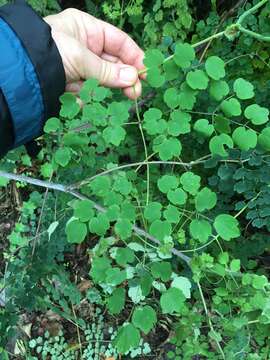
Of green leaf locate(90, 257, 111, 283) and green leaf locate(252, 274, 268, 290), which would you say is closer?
green leaf locate(90, 257, 111, 283)

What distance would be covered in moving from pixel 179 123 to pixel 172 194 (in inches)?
7.2

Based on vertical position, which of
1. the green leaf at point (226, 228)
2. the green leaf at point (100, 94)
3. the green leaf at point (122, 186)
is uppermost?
the green leaf at point (100, 94)

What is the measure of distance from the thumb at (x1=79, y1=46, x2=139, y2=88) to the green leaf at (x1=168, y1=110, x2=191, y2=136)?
332mm

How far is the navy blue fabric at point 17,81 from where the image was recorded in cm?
142

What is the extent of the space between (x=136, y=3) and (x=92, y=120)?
1.28 m

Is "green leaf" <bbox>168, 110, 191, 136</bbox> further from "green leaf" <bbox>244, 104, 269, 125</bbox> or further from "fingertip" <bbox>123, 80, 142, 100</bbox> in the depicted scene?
"fingertip" <bbox>123, 80, 142, 100</bbox>

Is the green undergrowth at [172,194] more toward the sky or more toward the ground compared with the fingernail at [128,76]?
more toward the ground

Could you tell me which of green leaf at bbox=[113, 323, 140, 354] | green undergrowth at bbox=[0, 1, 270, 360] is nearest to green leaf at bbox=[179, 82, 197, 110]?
green undergrowth at bbox=[0, 1, 270, 360]

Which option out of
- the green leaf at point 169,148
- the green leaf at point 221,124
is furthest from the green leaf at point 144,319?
the green leaf at point 221,124

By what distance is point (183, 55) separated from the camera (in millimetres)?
1271

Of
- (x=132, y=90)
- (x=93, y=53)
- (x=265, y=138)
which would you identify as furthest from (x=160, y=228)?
(x=93, y=53)

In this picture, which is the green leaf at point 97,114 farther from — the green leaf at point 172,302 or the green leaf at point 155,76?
the green leaf at point 172,302

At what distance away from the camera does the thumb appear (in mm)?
1594

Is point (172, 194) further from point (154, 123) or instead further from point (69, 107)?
point (69, 107)
